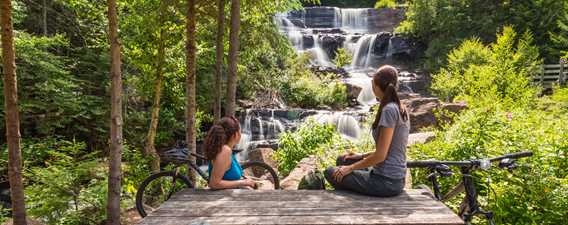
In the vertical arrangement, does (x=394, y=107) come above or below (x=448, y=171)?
above

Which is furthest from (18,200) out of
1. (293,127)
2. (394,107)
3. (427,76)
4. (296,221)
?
(427,76)

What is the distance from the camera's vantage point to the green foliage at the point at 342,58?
2672 cm

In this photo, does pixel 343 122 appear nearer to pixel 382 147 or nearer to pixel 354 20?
pixel 382 147

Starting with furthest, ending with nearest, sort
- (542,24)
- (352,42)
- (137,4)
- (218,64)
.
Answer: (352,42) → (542,24) → (137,4) → (218,64)

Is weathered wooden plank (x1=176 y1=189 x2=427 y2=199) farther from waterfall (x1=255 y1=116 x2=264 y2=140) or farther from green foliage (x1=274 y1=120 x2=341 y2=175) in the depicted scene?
waterfall (x1=255 y1=116 x2=264 y2=140)

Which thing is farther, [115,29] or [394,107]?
[115,29]

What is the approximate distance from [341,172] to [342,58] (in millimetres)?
23543

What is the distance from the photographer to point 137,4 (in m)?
8.59

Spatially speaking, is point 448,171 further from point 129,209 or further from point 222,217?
point 129,209

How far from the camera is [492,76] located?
13633mm

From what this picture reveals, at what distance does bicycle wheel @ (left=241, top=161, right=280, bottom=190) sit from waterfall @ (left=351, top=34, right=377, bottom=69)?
21.0 metres

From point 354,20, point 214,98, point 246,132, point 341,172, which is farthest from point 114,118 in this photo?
point 354,20

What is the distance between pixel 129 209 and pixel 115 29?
3.62 m

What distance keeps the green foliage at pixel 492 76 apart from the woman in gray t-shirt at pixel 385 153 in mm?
7154
